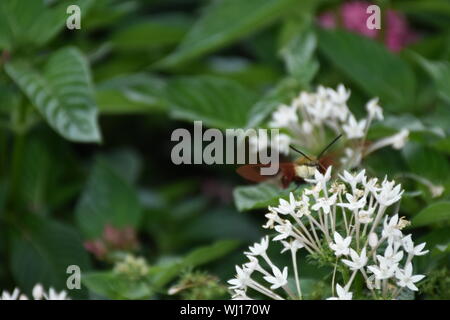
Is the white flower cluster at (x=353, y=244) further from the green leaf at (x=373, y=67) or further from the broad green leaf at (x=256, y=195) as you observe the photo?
the green leaf at (x=373, y=67)

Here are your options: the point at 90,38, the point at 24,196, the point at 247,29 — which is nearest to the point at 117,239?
the point at 24,196

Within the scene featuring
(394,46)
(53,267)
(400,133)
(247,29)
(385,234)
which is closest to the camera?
(385,234)

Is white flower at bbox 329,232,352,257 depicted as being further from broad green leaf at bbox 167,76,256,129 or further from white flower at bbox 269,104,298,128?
broad green leaf at bbox 167,76,256,129

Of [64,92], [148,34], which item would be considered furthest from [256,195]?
[148,34]

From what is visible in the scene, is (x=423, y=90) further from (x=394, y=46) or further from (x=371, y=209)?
(x=371, y=209)

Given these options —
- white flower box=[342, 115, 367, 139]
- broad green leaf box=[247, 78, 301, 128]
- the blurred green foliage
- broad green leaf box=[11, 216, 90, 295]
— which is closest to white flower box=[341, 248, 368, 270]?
the blurred green foliage

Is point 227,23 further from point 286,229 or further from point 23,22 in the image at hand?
point 286,229
